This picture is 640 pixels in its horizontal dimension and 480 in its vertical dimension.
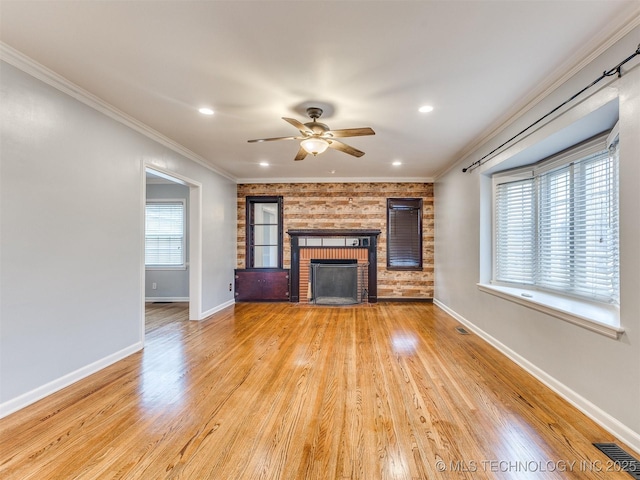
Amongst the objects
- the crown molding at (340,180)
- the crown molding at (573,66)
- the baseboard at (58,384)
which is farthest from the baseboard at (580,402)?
the baseboard at (58,384)

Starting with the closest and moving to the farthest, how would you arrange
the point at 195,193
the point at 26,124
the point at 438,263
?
the point at 26,124, the point at 195,193, the point at 438,263

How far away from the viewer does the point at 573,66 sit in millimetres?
2162

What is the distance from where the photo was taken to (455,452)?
1684 mm

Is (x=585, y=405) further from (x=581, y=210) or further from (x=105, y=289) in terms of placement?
(x=105, y=289)

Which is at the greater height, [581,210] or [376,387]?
[581,210]

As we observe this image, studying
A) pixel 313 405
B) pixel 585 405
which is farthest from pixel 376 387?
pixel 585 405

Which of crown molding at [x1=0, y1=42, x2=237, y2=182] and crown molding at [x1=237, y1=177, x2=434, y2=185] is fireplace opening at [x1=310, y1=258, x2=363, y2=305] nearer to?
crown molding at [x1=237, y1=177, x2=434, y2=185]

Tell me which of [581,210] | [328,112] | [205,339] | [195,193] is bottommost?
[205,339]

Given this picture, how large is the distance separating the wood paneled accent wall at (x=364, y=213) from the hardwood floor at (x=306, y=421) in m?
2.84

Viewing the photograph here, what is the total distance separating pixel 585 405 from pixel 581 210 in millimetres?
1681

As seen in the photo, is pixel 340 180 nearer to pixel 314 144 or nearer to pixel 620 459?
pixel 314 144

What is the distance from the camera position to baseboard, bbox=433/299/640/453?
1730 millimetres

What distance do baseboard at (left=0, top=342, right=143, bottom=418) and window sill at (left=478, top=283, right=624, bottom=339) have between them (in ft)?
13.4

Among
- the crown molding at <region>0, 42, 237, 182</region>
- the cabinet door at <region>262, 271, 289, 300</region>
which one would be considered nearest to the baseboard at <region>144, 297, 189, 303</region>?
the cabinet door at <region>262, 271, 289, 300</region>
